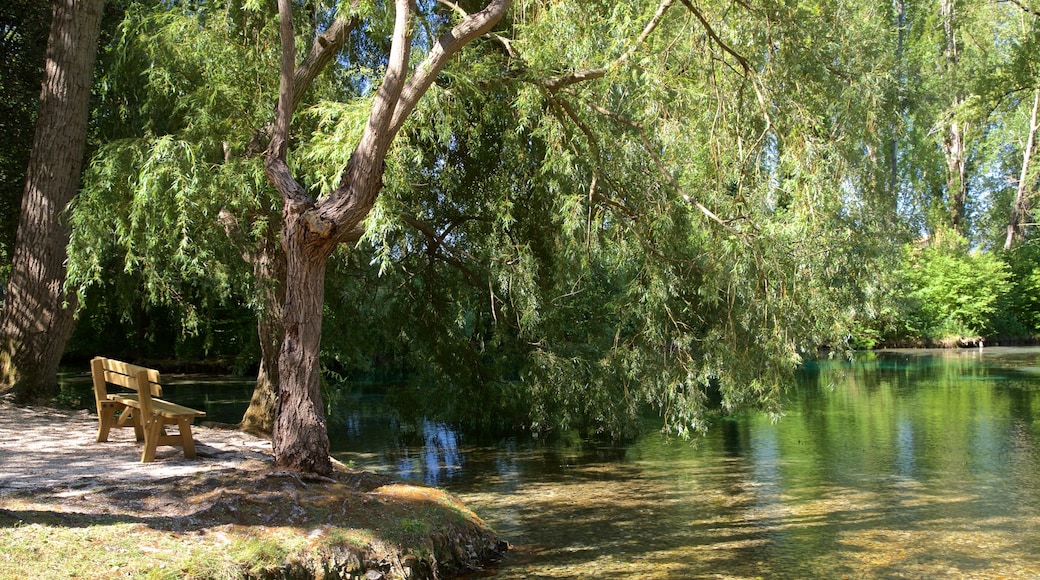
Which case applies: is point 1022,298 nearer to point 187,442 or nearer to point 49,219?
point 49,219

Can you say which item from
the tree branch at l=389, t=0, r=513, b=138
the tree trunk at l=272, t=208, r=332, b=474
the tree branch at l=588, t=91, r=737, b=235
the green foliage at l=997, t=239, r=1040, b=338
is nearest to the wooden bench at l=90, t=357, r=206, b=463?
the tree trunk at l=272, t=208, r=332, b=474

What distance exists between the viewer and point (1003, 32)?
33.7 m

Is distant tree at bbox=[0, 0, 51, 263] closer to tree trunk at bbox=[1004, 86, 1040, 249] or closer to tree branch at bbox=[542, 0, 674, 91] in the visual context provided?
tree branch at bbox=[542, 0, 674, 91]

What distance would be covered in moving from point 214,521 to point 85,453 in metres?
2.51

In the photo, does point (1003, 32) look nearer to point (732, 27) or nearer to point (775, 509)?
point (732, 27)

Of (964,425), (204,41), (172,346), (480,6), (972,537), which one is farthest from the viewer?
(172,346)

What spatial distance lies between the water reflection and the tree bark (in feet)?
5.86

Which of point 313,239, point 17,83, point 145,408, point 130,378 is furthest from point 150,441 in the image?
point 17,83

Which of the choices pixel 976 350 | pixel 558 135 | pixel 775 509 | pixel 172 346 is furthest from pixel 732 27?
pixel 976 350

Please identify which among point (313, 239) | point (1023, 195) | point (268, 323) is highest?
point (1023, 195)

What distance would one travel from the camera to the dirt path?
6.46m

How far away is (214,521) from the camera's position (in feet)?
18.6

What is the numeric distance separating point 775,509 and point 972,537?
1702mm

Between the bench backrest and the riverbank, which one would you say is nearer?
the riverbank
